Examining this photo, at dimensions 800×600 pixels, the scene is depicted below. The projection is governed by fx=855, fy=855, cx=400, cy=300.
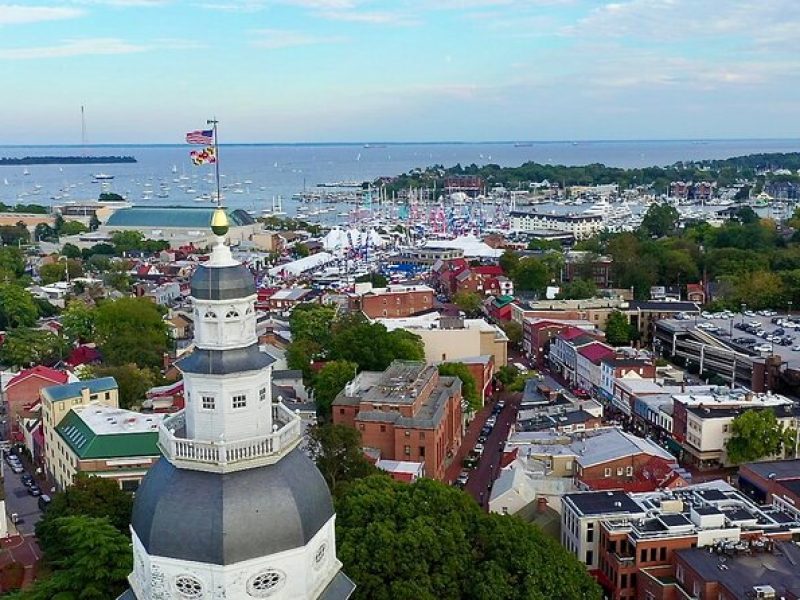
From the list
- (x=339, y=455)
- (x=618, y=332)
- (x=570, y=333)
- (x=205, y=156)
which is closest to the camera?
(x=205, y=156)

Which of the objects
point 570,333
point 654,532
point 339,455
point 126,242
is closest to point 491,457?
point 339,455

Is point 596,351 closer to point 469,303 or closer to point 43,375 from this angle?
point 469,303

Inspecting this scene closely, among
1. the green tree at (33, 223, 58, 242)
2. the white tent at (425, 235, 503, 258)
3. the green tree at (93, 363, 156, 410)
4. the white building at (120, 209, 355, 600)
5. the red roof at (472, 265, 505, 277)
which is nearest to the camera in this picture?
the white building at (120, 209, 355, 600)

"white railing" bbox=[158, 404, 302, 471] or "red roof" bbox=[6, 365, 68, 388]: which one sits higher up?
"white railing" bbox=[158, 404, 302, 471]

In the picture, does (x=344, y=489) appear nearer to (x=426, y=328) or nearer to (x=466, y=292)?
(x=426, y=328)

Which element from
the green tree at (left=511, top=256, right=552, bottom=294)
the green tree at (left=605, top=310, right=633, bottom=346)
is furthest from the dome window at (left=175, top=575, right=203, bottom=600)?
the green tree at (left=511, top=256, right=552, bottom=294)

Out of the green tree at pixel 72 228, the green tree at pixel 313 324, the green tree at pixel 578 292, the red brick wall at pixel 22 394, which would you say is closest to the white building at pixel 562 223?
the green tree at pixel 578 292

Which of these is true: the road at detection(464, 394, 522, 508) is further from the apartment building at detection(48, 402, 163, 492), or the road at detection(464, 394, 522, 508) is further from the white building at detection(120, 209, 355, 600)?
the white building at detection(120, 209, 355, 600)

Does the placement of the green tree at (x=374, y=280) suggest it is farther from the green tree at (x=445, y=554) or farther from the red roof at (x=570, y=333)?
the green tree at (x=445, y=554)
